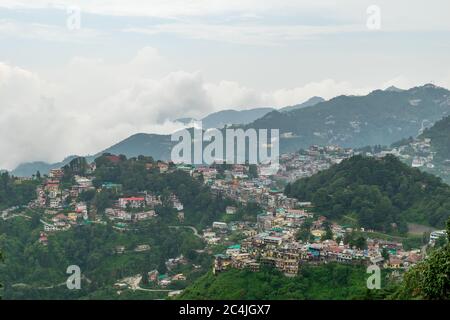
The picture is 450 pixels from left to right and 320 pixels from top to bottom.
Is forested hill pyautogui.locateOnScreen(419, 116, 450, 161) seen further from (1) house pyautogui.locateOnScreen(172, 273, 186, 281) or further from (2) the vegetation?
(2) the vegetation

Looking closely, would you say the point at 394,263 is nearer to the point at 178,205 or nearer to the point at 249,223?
the point at 249,223

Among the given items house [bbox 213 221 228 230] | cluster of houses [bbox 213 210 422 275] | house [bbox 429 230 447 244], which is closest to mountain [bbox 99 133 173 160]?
house [bbox 213 221 228 230]

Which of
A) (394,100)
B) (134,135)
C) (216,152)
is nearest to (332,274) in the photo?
(216,152)

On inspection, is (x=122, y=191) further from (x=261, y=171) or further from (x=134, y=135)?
(x=134, y=135)

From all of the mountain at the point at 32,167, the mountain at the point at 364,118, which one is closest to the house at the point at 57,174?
the mountain at the point at 32,167

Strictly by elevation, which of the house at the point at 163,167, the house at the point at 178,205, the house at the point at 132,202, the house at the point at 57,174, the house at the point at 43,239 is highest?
the house at the point at 163,167

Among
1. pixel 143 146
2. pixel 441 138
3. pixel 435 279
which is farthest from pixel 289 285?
pixel 143 146

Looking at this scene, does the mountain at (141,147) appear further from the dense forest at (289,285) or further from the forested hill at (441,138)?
the dense forest at (289,285)
